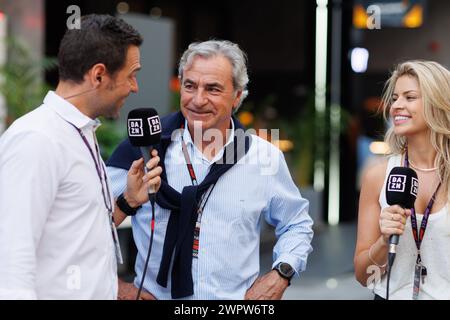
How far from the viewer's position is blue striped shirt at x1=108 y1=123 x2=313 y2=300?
2.74 metres

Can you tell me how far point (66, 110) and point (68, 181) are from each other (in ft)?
0.71

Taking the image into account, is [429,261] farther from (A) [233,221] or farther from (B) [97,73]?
(B) [97,73]

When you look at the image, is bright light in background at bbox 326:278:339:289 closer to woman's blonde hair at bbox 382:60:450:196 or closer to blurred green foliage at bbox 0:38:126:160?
blurred green foliage at bbox 0:38:126:160

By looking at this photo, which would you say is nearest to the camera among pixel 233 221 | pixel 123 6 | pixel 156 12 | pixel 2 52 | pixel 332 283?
pixel 233 221

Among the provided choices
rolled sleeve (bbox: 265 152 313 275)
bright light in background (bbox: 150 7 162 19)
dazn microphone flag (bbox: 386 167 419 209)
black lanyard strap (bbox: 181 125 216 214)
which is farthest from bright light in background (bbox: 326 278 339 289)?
bright light in background (bbox: 150 7 162 19)

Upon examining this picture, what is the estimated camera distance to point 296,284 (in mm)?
6281

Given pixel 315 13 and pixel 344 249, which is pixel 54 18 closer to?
pixel 315 13

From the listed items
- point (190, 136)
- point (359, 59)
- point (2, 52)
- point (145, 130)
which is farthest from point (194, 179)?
point (359, 59)

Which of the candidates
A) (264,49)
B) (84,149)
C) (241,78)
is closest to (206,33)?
(264,49)

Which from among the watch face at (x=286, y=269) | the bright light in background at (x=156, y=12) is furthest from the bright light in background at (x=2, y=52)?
the watch face at (x=286, y=269)

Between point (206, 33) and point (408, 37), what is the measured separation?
318 centimetres

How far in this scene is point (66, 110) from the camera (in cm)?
215

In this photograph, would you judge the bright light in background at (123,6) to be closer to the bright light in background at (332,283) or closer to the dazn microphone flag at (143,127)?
the bright light in background at (332,283)

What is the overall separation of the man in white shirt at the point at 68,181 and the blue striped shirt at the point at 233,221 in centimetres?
45
